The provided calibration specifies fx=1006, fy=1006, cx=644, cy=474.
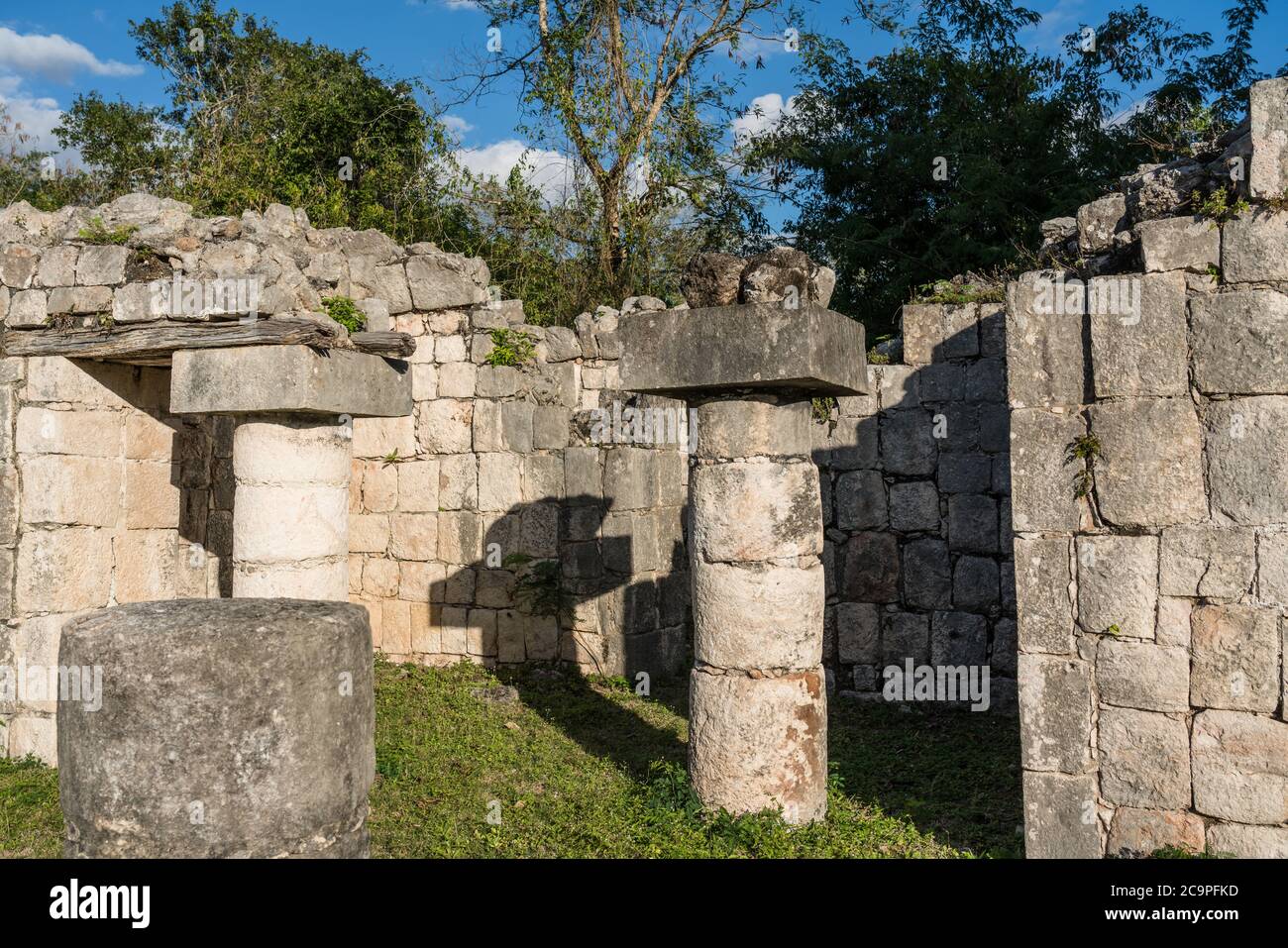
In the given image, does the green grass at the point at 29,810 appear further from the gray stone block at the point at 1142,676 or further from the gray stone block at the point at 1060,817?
the gray stone block at the point at 1142,676

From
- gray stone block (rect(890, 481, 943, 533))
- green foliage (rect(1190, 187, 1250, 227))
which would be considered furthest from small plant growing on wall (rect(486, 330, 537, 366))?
green foliage (rect(1190, 187, 1250, 227))

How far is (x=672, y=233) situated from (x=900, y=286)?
4121mm

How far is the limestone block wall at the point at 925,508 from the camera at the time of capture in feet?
29.4

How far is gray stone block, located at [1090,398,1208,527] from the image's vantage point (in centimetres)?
503

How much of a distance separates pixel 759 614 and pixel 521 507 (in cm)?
500

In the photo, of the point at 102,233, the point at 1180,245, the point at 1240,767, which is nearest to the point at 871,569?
the point at 1240,767

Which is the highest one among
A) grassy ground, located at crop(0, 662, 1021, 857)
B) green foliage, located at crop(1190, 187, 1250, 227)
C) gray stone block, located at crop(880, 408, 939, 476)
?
green foliage, located at crop(1190, 187, 1250, 227)

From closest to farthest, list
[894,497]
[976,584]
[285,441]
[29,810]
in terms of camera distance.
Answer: [29,810] → [285,441] → [976,584] → [894,497]

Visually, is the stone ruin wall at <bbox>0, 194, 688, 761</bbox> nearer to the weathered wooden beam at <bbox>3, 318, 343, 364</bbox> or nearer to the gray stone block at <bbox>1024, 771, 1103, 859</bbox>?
the weathered wooden beam at <bbox>3, 318, 343, 364</bbox>

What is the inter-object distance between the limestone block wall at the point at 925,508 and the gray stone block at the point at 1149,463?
12.1 ft

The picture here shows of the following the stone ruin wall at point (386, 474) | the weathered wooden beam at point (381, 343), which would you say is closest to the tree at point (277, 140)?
the stone ruin wall at point (386, 474)

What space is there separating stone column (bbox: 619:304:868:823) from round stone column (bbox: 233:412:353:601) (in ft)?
7.89

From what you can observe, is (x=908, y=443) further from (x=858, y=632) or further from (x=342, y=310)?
(x=342, y=310)

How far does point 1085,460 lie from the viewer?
5281 millimetres
